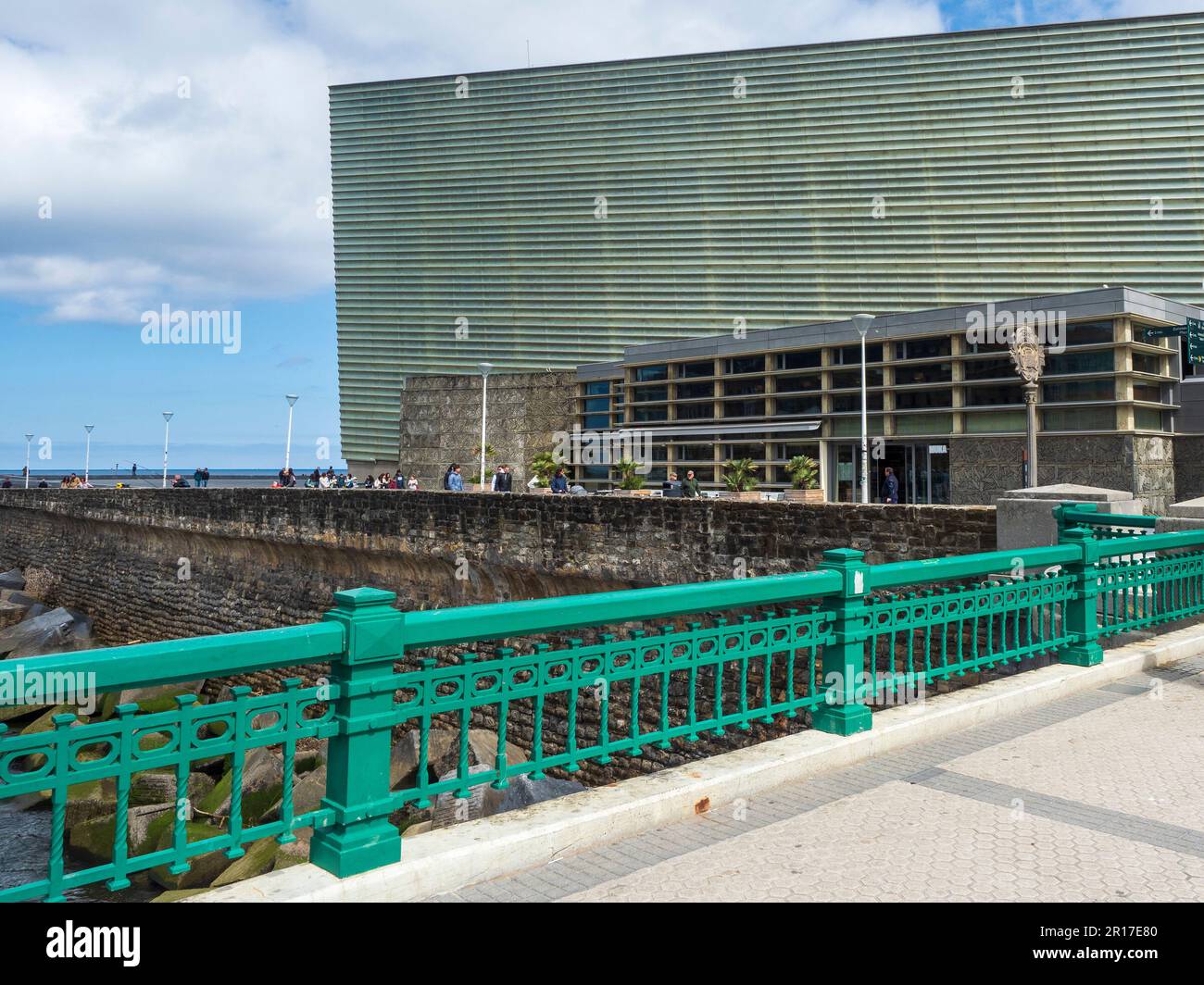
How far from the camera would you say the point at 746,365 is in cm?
3331

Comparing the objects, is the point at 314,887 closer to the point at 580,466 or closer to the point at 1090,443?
the point at 1090,443

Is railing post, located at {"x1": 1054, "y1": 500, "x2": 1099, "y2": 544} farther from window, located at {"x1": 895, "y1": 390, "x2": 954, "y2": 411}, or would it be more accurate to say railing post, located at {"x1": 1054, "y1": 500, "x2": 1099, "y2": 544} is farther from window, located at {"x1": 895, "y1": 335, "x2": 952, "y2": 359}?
window, located at {"x1": 895, "y1": 335, "x2": 952, "y2": 359}

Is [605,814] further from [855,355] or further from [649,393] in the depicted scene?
[649,393]

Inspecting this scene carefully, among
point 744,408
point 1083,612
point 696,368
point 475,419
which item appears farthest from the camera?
point 475,419

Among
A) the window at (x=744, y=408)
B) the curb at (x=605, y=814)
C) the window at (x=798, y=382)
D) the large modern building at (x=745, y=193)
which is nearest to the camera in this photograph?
the curb at (x=605, y=814)

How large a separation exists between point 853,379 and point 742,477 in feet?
19.2

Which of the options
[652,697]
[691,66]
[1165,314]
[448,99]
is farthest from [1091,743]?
[448,99]

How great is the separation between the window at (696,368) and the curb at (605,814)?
29.7 metres

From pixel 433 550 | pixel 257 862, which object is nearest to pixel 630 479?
pixel 433 550

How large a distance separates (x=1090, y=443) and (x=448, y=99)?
45935mm

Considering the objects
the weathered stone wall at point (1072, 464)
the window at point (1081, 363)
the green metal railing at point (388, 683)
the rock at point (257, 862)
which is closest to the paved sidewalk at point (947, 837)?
the green metal railing at point (388, 683)

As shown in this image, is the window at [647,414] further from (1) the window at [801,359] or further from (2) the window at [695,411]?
(1) the window at [801,359]

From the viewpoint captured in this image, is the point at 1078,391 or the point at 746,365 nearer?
the point at 1078,391

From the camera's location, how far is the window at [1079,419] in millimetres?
23359
